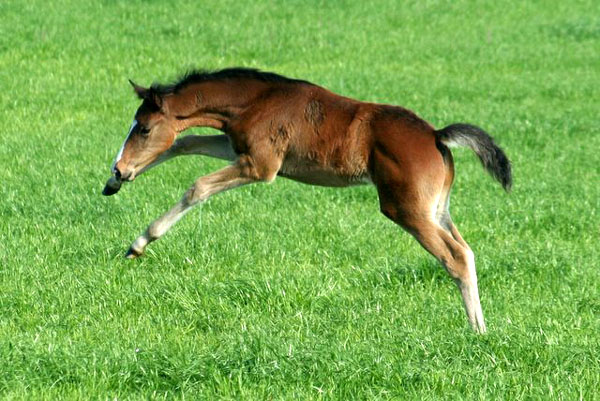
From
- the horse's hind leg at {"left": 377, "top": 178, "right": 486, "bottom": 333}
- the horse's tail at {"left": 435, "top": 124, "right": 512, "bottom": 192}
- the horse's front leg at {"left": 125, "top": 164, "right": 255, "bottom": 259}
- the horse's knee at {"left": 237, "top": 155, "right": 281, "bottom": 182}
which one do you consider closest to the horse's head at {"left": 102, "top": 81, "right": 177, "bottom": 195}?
the horse's front leg at {"left": 125, "top": 164, "right": 255, "bottom": 259}

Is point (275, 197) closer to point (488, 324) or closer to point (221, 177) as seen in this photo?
point (221, 177)

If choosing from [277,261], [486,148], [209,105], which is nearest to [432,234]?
[486,148]

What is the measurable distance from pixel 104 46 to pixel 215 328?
11.5 meters

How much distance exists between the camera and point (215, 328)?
21.6ft

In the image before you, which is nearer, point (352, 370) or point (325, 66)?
point (352, 370)

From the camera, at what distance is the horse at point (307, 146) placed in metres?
6.98

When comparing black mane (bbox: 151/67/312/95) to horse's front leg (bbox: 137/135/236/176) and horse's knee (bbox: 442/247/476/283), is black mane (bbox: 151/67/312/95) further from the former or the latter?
horse's knee (bbox: 442/247/476/283)

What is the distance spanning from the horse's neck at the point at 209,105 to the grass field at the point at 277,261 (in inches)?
39.2

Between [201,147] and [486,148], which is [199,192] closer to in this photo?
[201,147]

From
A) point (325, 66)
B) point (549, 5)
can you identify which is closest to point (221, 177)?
point (325, 66)

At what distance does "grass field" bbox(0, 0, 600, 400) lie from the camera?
5.57 metres

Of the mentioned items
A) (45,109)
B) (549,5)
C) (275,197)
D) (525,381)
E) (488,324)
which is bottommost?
(549,5)

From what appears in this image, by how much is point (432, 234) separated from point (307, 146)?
1.03 metres

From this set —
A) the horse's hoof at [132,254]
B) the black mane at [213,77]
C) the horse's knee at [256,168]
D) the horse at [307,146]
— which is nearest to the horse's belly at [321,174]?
the horse at [307,146]
